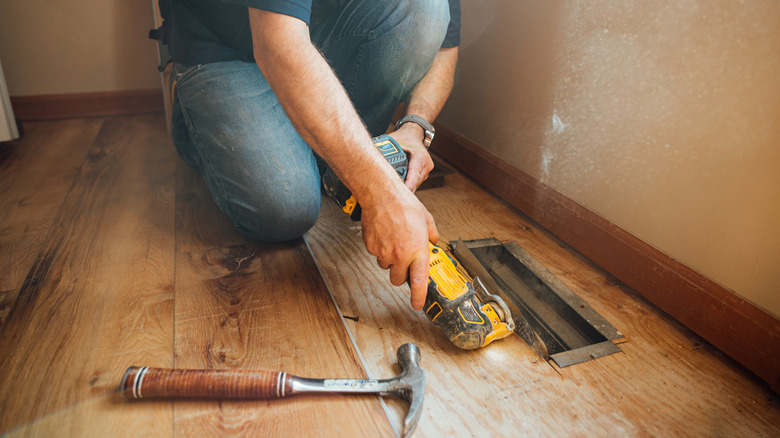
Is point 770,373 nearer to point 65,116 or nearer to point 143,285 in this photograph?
point 143,285

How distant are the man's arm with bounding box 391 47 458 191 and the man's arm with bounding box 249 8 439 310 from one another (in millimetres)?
224

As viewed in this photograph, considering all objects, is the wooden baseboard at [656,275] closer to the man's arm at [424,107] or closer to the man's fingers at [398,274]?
the man's arm at [424,107]

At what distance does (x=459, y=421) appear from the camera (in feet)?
Answer: 2.55

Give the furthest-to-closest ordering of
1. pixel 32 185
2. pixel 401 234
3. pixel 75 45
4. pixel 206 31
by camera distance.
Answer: pixel 75 45 < pixel 32 185 < pixel 206 31 < pixel 401 234

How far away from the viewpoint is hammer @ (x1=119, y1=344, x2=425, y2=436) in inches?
29.1

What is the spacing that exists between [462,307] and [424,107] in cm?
63

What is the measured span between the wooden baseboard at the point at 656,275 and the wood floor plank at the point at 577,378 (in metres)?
0.03

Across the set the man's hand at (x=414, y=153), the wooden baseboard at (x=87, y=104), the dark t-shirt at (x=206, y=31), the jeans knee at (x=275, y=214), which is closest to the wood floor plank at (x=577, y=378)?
the jeans knee at (x=275, y=214)

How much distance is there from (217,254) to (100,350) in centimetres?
37

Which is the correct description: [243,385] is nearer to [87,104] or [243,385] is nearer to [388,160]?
[388,160]

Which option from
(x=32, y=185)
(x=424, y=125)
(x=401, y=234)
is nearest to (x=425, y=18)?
(x=424, y=125)

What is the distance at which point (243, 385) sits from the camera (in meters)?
0.75

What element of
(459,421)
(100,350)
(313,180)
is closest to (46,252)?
(100,350)

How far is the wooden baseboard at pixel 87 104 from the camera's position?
80.8 inches
